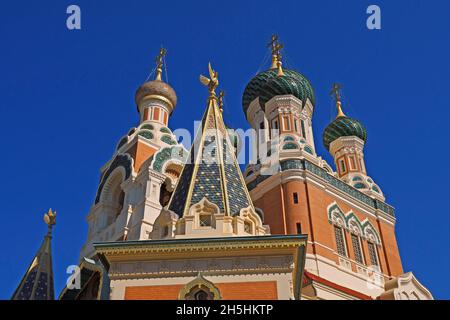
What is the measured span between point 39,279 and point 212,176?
27.0 feet

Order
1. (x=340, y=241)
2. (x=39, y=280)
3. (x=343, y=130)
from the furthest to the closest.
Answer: (x=343, y=130)
(x=340, y=241)
(x=39, y=280)

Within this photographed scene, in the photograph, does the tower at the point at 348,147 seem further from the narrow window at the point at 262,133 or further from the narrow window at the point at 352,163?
the narrow window at the point at 262,133

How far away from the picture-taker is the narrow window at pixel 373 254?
881 inches

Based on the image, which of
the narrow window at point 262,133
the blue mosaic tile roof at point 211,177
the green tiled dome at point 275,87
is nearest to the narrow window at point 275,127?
the narrow window at point 262,133

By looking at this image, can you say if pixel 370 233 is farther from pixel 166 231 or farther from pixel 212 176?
pixel 166 231

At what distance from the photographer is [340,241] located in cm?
2142

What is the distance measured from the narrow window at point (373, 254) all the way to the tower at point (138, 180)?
8.55m

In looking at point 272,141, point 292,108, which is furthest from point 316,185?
point 292,108

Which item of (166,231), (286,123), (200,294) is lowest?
(200,294)

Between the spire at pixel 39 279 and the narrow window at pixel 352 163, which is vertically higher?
the narrow window at pixel 352 163

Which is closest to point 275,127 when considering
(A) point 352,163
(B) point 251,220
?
(A) point 352,163

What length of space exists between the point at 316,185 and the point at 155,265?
1201 centimetres

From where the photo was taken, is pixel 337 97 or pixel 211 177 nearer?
pixel 211 177
